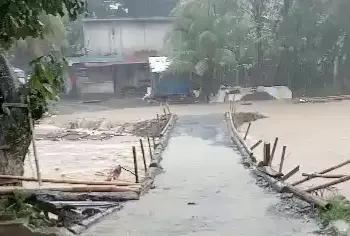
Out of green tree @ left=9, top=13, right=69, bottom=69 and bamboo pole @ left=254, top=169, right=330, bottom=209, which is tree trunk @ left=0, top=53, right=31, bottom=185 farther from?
green tree @ left=9, top=13, right=69, bottom=69

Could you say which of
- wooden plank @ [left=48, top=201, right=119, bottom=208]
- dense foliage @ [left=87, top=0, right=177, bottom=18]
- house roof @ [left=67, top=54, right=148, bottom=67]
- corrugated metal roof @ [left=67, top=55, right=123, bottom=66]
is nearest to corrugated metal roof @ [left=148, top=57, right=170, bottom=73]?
house roof @ [left=67, top=54, right=148, bottom=67]

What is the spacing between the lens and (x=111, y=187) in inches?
362

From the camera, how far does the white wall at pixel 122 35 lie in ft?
130

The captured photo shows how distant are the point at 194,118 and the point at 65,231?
17.9m

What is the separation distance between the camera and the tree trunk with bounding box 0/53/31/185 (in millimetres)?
8500

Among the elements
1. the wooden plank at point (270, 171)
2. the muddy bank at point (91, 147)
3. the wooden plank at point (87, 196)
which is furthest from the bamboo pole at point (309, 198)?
the muddy bank at point (91, 147)

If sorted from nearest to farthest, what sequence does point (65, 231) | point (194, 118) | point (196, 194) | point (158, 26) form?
point (65, 231) < point (196, 194) < point (194, 118) < point (158, 26)

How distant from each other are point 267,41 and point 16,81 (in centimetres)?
2735

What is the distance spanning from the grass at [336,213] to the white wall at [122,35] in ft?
108

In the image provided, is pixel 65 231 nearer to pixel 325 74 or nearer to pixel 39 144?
pixel 39 144

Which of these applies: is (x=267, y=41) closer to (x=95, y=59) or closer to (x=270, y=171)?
(x=95, y=59)

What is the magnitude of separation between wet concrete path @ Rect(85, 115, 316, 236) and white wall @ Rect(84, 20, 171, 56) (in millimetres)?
26167

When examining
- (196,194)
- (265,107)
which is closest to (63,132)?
(265,107)

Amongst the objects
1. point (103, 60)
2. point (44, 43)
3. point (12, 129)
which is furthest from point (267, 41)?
point (12, 129)
